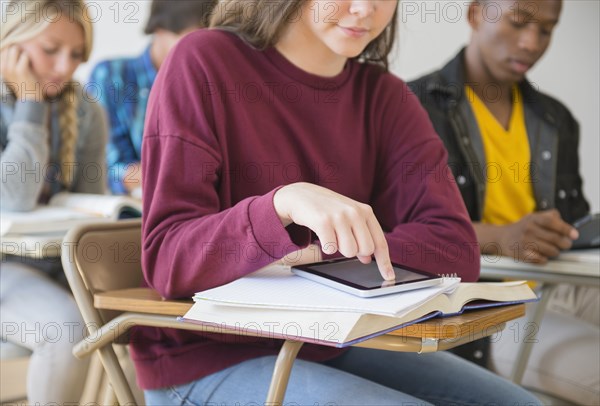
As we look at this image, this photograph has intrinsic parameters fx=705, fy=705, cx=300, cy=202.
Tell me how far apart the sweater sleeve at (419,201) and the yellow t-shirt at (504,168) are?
636 mm

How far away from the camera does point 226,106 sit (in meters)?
0.92

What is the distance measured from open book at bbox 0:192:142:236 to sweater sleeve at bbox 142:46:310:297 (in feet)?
1.59

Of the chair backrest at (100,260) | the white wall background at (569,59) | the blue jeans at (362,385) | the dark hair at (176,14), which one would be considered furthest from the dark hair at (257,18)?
the white wall background at (569,59)

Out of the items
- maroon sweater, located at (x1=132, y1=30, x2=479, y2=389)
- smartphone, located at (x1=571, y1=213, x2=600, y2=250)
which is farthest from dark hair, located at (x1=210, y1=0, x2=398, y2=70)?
smartphone, located at (x1=571, y1=213, x2=600, y2=250)

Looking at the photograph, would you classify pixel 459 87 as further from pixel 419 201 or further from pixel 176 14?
pixel 176 14

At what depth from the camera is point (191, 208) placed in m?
0.83

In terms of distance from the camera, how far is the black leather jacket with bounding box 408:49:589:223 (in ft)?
5.47

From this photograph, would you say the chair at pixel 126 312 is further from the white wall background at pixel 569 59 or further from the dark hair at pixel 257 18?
the white wall background at pixel 569 59

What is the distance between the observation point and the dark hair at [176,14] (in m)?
2.49

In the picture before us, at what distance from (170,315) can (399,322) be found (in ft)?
0.86

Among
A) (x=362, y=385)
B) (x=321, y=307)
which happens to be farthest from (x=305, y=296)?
(x=362, y=385)

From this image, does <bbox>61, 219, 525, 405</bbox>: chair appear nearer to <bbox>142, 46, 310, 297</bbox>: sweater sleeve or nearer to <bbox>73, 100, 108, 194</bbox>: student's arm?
<bbox>142, 46, 310, 297</bbox>: sweater sleeve

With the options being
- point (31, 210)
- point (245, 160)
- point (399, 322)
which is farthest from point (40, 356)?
point (399, 322)

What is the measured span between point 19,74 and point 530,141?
4.38 feet
